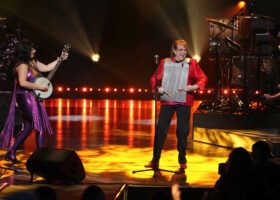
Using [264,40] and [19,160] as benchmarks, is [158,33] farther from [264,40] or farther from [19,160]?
[19,160]

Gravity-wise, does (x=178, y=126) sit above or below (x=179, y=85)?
below

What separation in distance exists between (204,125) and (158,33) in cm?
1150

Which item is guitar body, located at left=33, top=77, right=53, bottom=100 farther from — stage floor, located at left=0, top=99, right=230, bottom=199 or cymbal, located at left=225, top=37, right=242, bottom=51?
cymbal, located at left=225, top=37, right=242, bottom=51

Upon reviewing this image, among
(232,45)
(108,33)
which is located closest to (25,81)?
(232,45)

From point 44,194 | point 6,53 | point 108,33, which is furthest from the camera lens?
point 108,33

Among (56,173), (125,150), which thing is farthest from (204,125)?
(56,173)

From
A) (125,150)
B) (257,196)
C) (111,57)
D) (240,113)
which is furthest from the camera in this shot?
(111,57)

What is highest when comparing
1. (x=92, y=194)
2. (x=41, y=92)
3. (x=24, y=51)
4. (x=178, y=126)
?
(x=24, y=51)

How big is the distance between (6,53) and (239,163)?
8160 mm

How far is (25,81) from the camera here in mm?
4559

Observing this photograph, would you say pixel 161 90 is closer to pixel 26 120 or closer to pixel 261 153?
pixel 26 120

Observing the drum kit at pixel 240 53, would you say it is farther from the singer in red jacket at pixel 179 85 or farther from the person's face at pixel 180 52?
the person's face at pixel 180 52

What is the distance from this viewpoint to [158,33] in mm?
18234

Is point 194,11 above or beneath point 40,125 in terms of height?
above
